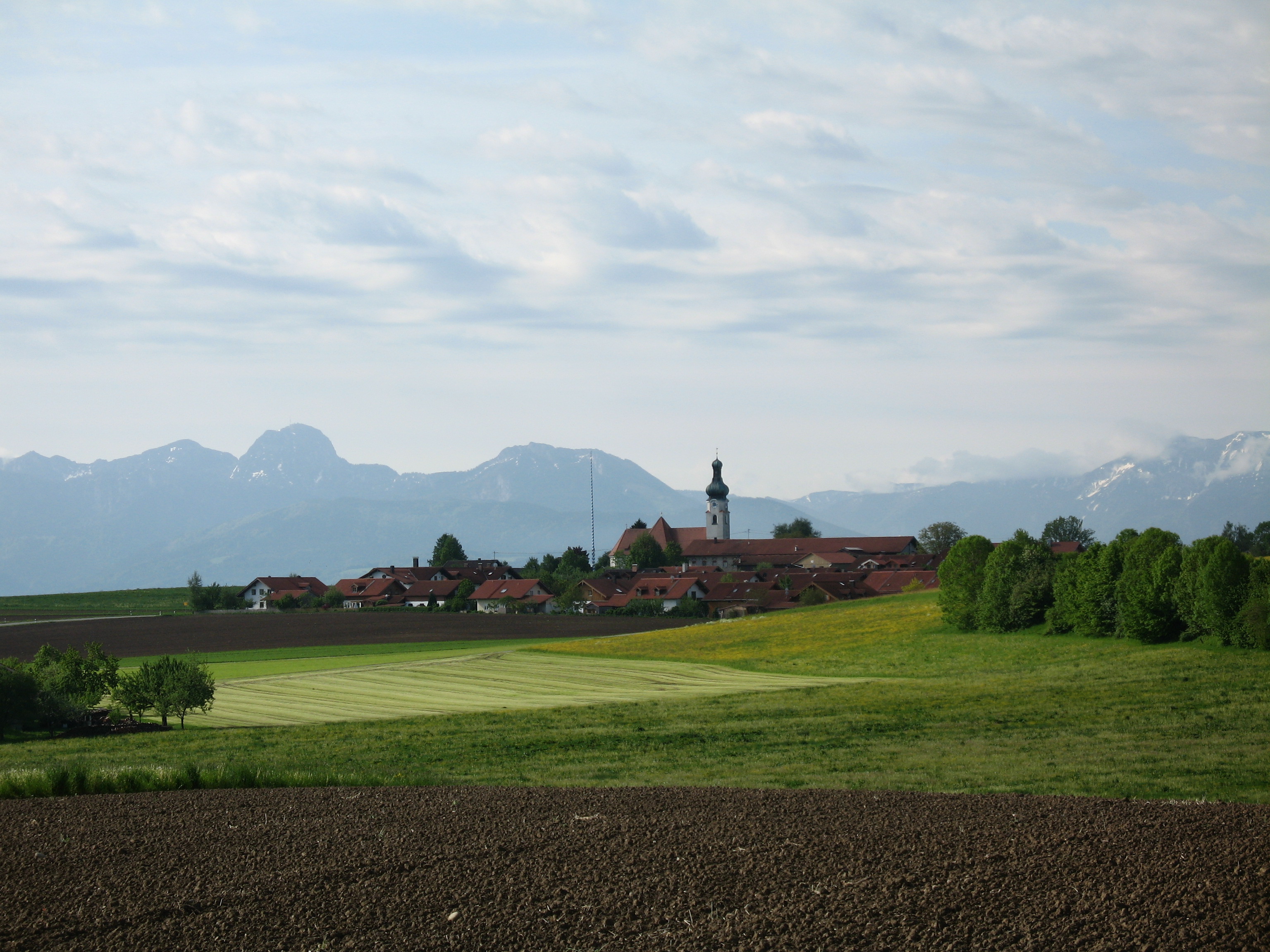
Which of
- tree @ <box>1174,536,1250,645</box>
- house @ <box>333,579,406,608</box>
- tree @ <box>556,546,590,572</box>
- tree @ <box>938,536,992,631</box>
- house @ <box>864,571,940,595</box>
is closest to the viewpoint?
tree @ <box>1174,536,1250,645</box>

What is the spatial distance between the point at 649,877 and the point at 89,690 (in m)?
34.0

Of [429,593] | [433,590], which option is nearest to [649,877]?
[429,593]

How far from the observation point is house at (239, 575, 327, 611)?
534 feet

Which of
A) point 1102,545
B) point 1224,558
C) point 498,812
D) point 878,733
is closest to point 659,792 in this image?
point 498,812

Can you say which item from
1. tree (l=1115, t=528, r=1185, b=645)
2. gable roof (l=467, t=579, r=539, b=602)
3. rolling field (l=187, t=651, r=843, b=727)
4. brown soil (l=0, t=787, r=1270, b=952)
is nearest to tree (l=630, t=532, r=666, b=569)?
gable roof (l=467, t=579, r=539, b=602)

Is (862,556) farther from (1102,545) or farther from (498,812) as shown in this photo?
(498,812)

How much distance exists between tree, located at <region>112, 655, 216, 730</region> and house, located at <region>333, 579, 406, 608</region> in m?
113

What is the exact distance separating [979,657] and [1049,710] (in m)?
21.7

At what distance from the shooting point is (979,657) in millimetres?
A: 52594

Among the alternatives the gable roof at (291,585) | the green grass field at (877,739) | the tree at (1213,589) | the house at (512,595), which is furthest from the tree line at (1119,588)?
the gable roof at (291,585)

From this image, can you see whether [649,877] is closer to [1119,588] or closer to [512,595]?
[1119,588]

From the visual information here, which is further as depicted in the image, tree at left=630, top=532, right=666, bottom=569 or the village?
tree at left=630, top=532, right=666, bottom=569

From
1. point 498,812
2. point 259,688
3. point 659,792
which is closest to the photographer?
point 498,812

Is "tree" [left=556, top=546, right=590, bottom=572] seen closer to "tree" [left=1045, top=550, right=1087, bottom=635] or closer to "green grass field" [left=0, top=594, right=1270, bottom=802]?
"tree" [left=1045, top=550, right=1087, bottom=635]
